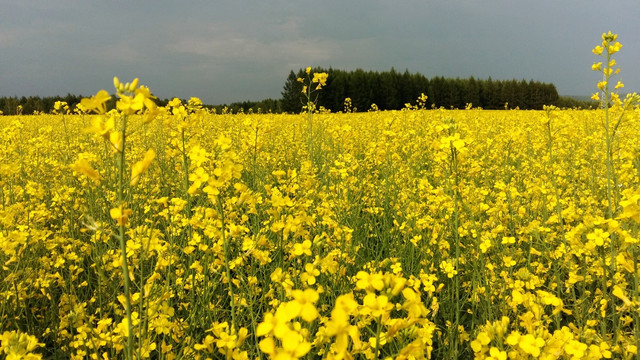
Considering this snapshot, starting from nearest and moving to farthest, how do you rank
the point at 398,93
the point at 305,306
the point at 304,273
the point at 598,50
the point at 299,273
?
the point at 305,306
the point at 304,273
the point at 299,273
the point at 598,50
the point at 398,93

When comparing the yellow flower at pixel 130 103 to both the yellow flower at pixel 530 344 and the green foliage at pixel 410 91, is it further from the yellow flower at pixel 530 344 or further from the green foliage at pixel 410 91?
the green foliage at pixel 410 91

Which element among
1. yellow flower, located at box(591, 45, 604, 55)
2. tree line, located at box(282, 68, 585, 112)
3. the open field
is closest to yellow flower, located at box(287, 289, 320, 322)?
the open field

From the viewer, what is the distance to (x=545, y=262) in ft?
10.2

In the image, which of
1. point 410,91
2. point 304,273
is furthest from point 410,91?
point 304,273

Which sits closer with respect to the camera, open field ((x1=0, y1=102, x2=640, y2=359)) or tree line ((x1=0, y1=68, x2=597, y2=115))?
open field ((x1=0, y1=102, x2=640, y2=359))

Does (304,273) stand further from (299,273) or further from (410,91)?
(410,91)

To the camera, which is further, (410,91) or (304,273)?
(410,91)

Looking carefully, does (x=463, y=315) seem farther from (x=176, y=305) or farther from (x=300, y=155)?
(x=300, y=155)

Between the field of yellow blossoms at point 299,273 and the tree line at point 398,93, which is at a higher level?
the tree line at point 398,93

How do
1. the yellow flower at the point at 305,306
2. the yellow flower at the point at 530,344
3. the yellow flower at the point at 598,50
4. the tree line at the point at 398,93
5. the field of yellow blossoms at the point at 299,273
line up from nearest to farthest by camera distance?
1. the yellow flower at the point at 305,306
2. the yellow flower at the point at 530,344
3. the field of yellow blossoms at the point at 299,273
4. the yellow flower at the point at 598,50
5. the tree line at the point at 398,93

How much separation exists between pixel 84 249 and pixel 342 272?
6.55ft

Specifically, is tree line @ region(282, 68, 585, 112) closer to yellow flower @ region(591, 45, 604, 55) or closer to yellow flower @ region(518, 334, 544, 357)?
yellow flower @ region(591, 45, 604, 55)

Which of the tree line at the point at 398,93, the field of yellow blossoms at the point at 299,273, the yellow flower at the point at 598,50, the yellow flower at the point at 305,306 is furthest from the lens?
the tree line at the point at 398,93

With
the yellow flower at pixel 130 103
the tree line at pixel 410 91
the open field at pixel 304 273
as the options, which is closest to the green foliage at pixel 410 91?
Answer: the tree line at pixel 410 91
